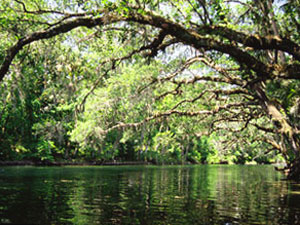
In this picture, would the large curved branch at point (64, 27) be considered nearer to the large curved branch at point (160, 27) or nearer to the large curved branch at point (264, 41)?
the large curved branch at point (160, 27)

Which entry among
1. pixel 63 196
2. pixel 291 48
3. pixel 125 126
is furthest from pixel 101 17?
pixel 125 126

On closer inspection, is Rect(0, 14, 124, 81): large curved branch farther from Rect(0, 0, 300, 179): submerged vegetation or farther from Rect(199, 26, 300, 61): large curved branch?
Rect(199, 26, 300, 61): large curved branch

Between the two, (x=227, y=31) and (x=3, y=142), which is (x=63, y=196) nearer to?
(x=227, y=31)

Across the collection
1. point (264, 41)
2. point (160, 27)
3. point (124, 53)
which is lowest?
point (264, 41)

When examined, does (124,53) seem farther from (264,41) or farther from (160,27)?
(264,41)

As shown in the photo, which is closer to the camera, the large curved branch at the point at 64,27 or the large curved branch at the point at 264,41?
the large curved branch at the point at 64,27

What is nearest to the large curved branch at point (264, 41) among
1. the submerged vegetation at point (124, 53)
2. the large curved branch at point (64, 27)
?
the submerged vegetation at point (124, 53)

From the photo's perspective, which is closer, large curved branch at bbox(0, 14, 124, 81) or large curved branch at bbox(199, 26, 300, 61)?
large curved branch at bbox(0, 14, 124, 81)

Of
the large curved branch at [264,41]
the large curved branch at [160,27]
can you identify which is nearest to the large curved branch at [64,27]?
the large curved branch at [160,27]

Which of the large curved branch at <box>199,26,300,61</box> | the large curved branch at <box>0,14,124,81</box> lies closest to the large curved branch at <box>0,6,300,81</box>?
the large curved branch at <box>0,14,124,81</box>

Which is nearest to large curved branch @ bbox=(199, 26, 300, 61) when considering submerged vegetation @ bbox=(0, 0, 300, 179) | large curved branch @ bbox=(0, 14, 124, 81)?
submerged vegetation @ bbox=(0, 0, 300, 179)

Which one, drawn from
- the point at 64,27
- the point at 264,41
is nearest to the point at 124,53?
the point at 64,27

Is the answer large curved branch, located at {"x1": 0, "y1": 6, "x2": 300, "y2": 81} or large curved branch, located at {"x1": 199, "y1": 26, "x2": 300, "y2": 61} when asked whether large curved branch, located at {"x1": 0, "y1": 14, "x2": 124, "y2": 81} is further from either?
large curved branch, located at {"x1": 199, "y1": 26, "x2": 300, "y2": 61}

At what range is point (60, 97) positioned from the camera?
9.82 meters
